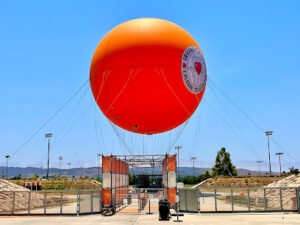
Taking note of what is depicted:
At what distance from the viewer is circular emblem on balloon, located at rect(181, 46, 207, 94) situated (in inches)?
641

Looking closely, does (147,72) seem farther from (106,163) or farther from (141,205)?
(141,205)

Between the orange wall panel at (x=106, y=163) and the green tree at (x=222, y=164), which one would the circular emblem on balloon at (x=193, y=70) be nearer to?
the orange wall panel at (x=106, y=163)

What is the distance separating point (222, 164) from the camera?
84.6 m

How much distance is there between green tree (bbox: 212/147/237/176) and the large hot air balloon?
69.6m

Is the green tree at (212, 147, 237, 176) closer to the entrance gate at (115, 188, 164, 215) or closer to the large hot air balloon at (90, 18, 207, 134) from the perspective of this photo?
the entrance gate at (115, 188, 164, 215)

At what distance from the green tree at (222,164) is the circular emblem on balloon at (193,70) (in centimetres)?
6870

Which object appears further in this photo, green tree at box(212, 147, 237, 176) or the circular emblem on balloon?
green tree at box(212, 147, 237, 176)

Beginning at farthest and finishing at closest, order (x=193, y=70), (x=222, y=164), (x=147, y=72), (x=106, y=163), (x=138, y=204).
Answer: (x=222, y=164), (x=138, y=204), (x=106, y=163), (x=193, y=70), (x=147, y=72)

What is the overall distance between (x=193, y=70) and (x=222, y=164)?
72.2 metres

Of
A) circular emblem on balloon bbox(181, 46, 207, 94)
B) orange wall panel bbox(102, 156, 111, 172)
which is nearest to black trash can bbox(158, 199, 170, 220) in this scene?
orange wall panel bbox(102, 156, 111, 172)

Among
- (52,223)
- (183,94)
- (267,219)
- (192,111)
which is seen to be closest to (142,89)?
(183,94)

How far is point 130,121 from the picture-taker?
17.7 m

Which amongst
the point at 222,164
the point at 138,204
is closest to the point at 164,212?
the point at 138,204

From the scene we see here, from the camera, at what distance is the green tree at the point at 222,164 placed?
8294cm
